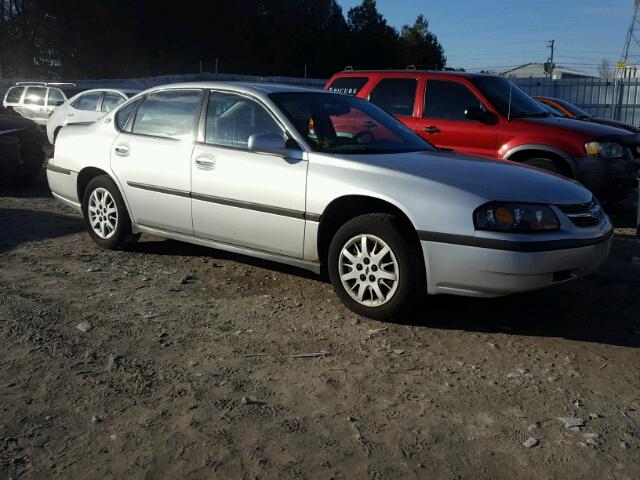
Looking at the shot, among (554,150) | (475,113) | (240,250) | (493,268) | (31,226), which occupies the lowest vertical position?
(31,226)

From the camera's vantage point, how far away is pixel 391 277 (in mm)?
4480

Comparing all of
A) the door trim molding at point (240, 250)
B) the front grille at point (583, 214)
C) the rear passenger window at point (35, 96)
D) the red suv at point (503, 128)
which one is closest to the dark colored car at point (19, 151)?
the door trim molding at point (240, 250)

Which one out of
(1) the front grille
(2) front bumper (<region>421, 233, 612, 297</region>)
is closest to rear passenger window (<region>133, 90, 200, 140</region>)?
(2) front bumper (<region>421, 233, 612, 297</region>)

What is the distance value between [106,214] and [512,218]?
3.76 m

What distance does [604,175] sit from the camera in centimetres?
786

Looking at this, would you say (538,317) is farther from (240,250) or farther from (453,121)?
(453,121)

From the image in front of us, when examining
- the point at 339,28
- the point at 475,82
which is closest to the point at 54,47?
the point at 339,28

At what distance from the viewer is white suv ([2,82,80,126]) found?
20188 mm

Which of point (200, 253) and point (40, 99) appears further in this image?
point (40, 99)

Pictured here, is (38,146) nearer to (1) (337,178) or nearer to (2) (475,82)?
(2) (475,82)

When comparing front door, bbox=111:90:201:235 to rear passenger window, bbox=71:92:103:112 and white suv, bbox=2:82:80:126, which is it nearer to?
rear passenger window, bbox=71:92:103:112

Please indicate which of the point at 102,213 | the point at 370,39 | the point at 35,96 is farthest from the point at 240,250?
the point at 370,39

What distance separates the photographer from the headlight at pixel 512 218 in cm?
421

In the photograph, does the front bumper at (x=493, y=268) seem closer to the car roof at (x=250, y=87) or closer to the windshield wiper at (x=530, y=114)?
the car roof at (x=250, y=87)
